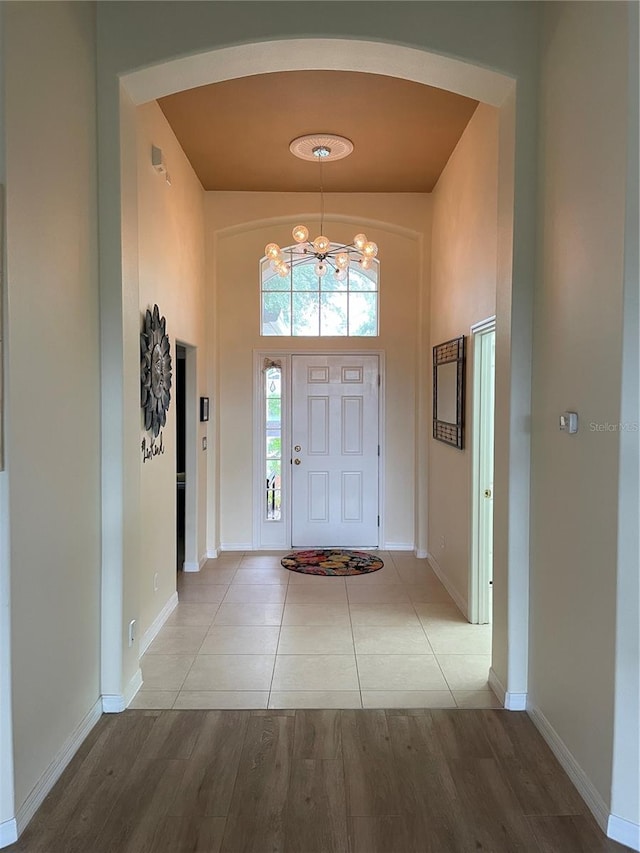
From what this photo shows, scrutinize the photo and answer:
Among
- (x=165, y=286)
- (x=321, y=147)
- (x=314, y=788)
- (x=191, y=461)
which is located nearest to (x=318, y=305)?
(x=321, y=147)

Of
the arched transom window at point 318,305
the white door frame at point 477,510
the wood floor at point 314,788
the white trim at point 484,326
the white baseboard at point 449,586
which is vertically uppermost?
the arched transom window at point 318,305

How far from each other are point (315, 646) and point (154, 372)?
191cm

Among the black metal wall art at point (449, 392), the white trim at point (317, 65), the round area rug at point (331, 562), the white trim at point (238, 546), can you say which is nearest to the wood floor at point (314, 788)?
the black metal wall art at point (449, 392)

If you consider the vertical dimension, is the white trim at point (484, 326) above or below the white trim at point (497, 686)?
above

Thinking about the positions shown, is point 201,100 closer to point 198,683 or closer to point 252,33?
point 252,33

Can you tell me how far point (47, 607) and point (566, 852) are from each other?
6.53 ft

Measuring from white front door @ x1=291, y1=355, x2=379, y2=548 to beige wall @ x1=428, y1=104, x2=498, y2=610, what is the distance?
0.71m

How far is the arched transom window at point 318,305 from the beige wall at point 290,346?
118 millimetres

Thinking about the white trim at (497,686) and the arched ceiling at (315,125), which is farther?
the arched ceiling at (315,125)

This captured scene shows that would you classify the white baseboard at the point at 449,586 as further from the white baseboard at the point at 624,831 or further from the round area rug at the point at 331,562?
the white baseboard at the point at 624,831

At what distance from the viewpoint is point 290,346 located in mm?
6066

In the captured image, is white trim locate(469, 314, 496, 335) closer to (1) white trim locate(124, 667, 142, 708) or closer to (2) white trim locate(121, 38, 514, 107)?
(2) white trim locate(121, 38, 514, 107)

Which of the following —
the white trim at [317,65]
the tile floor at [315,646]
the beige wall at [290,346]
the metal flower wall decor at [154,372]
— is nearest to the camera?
the white trim at [317,65]

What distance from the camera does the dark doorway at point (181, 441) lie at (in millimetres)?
5367
